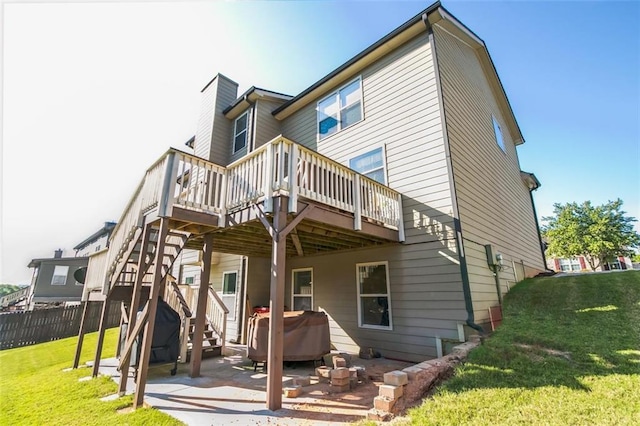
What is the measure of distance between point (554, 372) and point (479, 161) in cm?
626

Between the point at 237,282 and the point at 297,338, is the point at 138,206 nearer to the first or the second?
the point at 297,338

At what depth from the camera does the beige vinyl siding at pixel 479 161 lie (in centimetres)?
740

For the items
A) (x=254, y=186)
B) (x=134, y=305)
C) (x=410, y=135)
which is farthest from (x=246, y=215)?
(x=410, y=135)

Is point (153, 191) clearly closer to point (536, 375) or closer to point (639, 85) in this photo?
point (536, 375)

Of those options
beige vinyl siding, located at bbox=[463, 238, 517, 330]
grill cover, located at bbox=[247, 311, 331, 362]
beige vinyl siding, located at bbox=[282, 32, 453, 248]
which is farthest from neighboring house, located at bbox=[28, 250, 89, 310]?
beige vinyl siding, located at bbox=[463, 238, 517, 330]

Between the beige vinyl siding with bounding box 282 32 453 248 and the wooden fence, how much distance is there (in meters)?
12.3

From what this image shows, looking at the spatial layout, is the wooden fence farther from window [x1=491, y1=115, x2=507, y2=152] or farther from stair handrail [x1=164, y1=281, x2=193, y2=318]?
window [x1=491, y1=115, x2=507, y2=152]

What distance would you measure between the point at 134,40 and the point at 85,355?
851 cm

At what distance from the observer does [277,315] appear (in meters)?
4.21

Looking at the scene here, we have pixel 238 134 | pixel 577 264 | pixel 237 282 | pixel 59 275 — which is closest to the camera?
pixel 237 282

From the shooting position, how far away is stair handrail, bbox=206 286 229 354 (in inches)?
330

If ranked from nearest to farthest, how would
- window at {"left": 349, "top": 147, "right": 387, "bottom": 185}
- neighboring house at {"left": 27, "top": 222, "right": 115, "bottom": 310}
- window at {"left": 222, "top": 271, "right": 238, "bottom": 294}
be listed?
window at {"left": 349, "top": 147, "right": 387, "bottom": 185} < window at {"left": 222, "top": 271, "right": 238, "bottom": 294} < neighboring house at {"left": 27, "top": 222, "right": 115, "bottom": 310}

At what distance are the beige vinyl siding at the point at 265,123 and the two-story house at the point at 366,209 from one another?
0.17ft

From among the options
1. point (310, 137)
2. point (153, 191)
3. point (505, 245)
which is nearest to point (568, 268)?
point (505, 245)
